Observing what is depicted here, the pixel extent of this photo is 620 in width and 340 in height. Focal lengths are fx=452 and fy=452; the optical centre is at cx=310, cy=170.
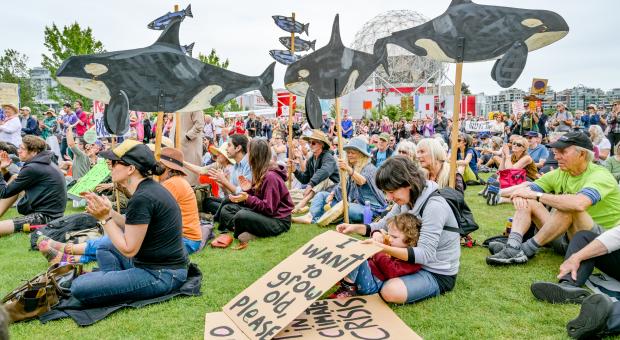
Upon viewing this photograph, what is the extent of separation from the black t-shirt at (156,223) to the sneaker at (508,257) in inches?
131

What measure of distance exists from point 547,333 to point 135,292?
3417 mm

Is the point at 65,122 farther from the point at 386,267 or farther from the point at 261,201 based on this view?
the point at 386,267

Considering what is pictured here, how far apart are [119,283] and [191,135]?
4.87 metres

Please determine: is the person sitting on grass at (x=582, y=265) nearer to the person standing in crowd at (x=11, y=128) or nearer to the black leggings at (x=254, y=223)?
the black leggings at (x=254, y=223)

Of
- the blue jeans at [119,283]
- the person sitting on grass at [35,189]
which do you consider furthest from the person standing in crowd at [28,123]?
the blue jeans at [119,283]

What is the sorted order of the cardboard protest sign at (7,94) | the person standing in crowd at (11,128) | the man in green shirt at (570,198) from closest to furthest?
the man in green shirt at (570,198), the person standing in crowd at (11,128), the cardboard protest sign at (7,94)

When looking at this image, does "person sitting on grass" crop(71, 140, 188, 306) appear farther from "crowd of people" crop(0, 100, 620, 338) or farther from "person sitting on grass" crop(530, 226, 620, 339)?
"person sitting on grass" crop(530, 226, 620, 339)

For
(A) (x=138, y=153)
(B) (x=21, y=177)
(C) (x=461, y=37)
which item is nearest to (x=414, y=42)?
(C) (x=461, y=37)

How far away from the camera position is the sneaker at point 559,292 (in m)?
3.86

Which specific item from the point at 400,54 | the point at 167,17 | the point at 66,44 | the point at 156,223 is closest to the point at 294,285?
the point at 156,223

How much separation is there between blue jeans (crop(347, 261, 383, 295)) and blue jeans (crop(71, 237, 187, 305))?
1634 mm

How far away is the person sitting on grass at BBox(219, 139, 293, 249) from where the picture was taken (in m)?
6.37

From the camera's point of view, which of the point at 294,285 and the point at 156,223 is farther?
the point at 156,223

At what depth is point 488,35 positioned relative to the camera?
17.7 feet
